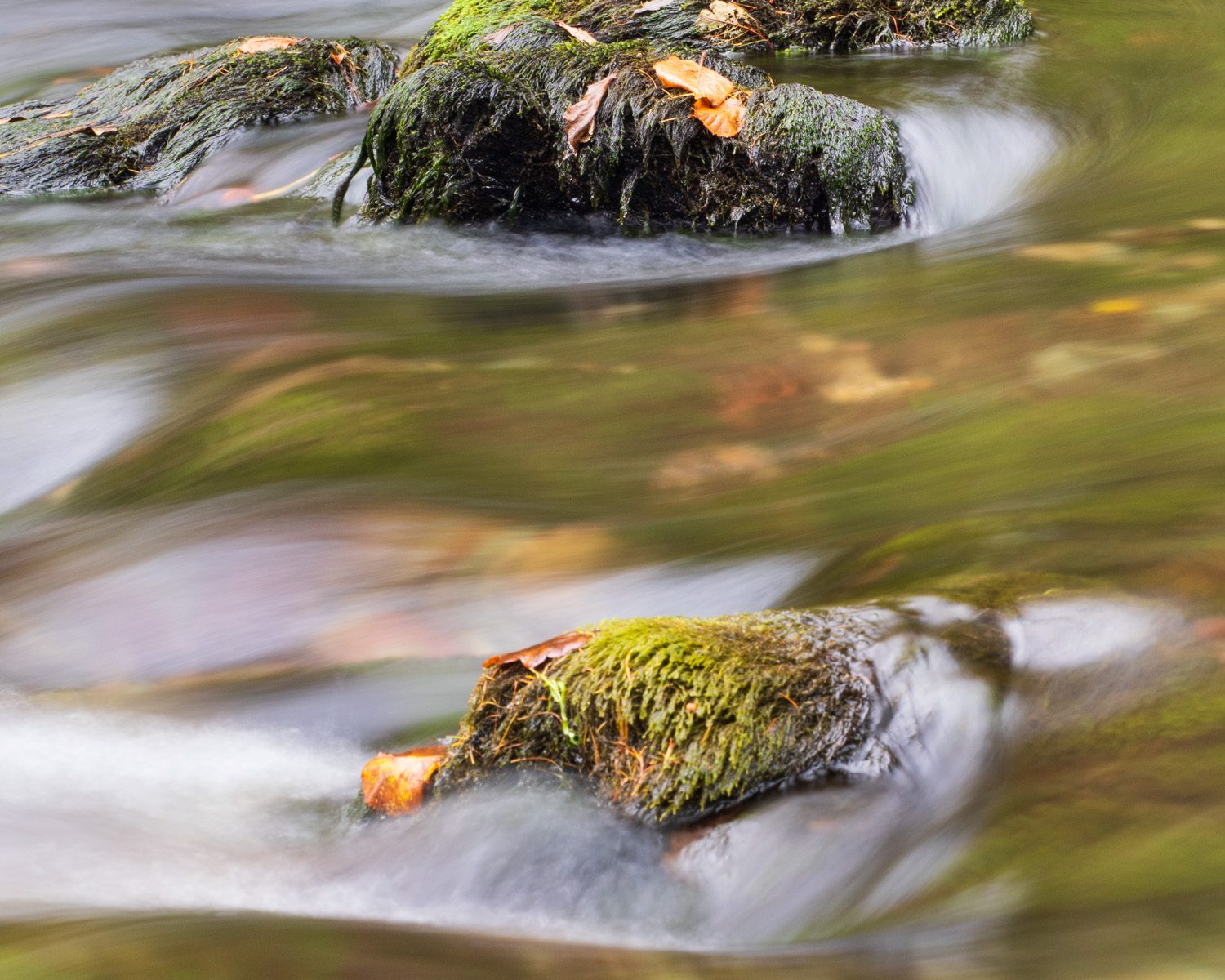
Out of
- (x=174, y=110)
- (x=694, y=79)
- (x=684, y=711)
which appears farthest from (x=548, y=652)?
(x=174, y=110)

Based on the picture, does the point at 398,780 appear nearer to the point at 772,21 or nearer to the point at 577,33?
the point at 577,33

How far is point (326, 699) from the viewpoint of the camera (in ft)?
7.92

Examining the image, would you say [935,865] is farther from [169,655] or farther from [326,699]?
[169,655]

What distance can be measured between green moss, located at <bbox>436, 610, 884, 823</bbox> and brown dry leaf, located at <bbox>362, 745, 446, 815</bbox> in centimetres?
6

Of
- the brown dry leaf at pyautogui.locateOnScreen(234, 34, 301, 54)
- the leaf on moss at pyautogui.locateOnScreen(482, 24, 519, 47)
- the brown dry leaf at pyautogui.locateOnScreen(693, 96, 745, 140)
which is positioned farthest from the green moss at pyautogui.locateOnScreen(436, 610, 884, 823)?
the brown dry leaf at pyautogui.locateOnScreen(234, 34, 301, 54)

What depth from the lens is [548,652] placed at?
204 centimetres

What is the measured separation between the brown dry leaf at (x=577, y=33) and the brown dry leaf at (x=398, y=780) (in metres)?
4.63

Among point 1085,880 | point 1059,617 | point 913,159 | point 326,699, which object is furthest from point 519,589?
point 913,159

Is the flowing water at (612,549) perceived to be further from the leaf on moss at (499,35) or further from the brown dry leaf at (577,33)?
the brown dry leaf at (577,33)

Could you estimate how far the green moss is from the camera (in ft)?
6.02

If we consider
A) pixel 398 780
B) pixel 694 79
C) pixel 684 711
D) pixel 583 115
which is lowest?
pixel 398 780

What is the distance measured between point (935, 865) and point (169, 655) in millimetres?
1646

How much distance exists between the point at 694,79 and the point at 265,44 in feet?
10.5

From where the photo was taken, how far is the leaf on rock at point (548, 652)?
203cm
